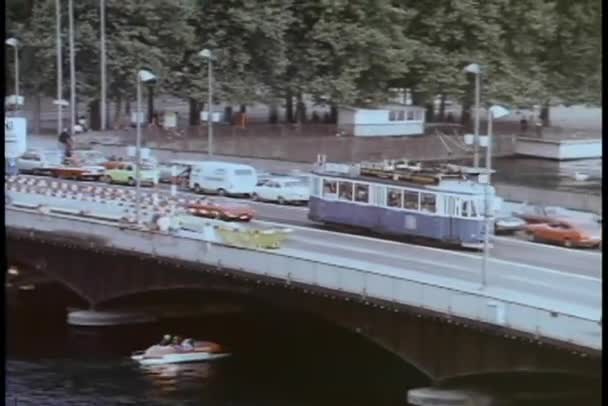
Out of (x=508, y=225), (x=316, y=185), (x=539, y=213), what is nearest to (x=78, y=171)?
(x=316, y=185)

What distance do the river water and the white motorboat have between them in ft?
0.16

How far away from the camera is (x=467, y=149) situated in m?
4.80

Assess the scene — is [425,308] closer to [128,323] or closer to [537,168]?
[537,168]

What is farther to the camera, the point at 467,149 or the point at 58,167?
the point at 58,167

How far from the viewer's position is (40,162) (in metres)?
5.39

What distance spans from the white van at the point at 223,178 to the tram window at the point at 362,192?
44cm

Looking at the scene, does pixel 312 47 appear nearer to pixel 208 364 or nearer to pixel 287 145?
pixel 287 145

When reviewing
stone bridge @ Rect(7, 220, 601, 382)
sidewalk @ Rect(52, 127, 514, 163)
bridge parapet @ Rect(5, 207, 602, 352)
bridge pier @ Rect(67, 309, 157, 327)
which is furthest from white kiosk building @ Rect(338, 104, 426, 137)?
bridge pier @ Rect(67, 309, 157, 327)

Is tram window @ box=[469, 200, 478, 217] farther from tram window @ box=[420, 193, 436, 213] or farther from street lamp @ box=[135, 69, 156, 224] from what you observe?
street lamp @ box=[135, 69, 156, 224]

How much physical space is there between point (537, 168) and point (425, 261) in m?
0.61

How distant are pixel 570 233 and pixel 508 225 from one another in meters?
0.35

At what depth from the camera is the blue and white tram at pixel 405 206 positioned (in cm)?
471

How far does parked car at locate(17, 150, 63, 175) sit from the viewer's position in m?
5.29

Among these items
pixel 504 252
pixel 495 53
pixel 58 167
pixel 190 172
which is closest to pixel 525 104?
pixel 495 53
